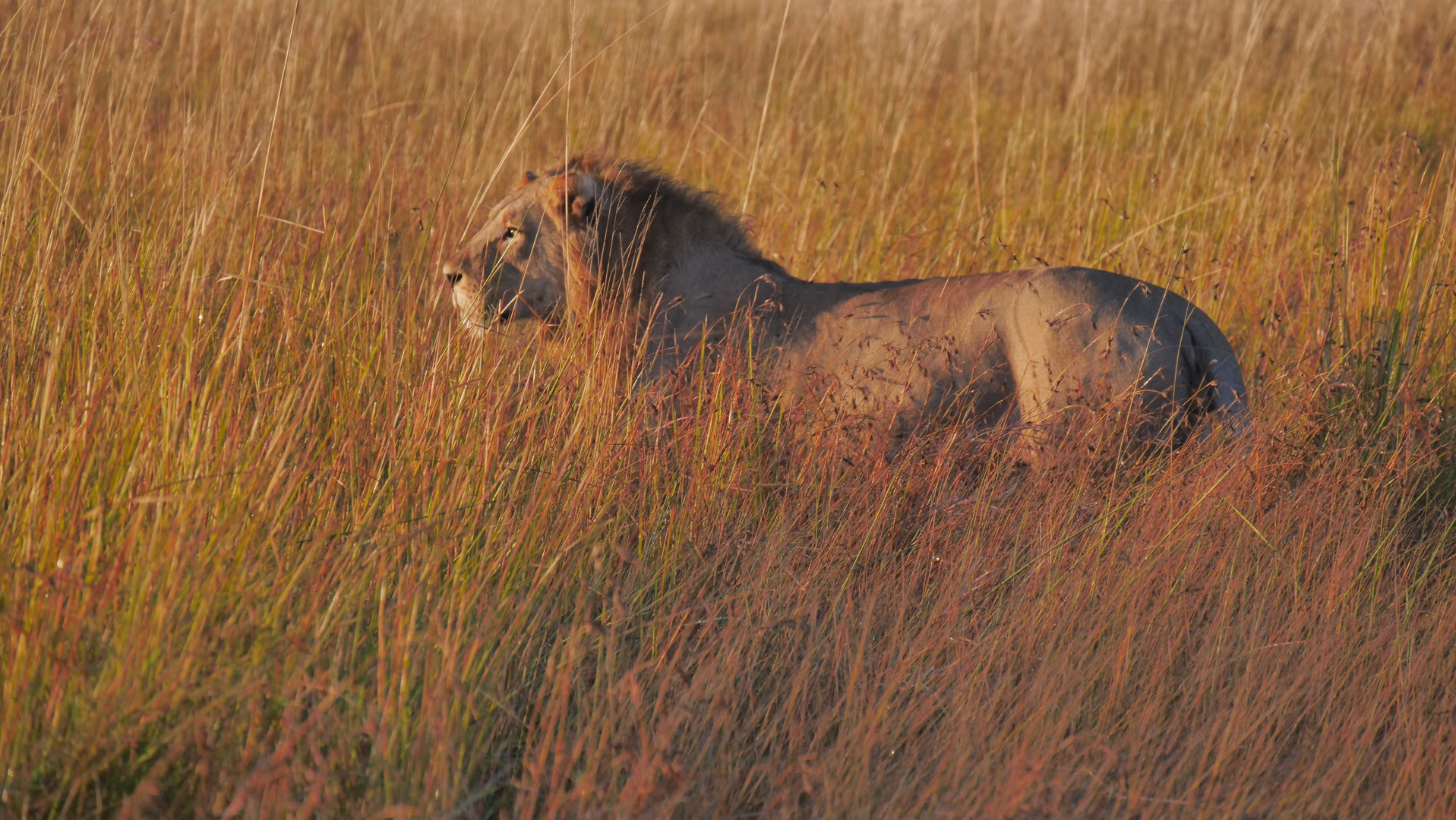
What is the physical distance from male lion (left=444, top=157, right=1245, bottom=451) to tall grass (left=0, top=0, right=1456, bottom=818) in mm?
202

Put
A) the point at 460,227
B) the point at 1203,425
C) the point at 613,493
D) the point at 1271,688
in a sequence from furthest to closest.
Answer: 1. the point at 460,227
2. the point at 1203,425
3. the point at 613,493
4. the point at 1271,688

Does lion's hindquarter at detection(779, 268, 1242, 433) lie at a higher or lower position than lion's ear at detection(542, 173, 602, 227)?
lower

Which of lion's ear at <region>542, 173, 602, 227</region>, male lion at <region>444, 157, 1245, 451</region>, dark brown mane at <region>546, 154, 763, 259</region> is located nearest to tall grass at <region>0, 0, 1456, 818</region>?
male lion at <region>444, 157, 1245, 451</region>

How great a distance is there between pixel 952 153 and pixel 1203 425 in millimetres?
3801

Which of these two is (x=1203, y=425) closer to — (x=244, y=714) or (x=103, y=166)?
(x=244, y=714)

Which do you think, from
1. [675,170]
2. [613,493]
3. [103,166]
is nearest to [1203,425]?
[613,493]

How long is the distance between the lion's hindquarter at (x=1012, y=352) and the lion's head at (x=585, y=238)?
2.18 ft

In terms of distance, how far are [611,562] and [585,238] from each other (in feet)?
5.83

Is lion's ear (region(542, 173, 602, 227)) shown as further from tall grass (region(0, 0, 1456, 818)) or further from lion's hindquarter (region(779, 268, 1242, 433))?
lion's hindquarter (region(779, 268, 1242, 433))

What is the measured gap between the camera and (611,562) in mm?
3051

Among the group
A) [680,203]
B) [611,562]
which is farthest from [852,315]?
[611,562]

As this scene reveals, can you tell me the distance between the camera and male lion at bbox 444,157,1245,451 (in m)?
3.83

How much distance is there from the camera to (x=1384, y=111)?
7.27m

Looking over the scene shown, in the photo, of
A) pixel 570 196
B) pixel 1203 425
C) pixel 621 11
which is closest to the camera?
pixel 1203 425
